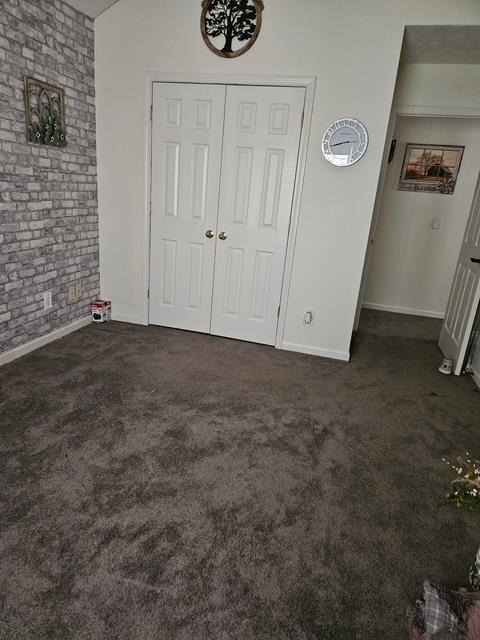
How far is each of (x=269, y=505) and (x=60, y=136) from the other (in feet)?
9.62

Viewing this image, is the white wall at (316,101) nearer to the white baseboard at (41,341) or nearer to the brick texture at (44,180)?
the brick texture at (44,180)

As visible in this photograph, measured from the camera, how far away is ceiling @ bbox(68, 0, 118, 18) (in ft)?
9.63

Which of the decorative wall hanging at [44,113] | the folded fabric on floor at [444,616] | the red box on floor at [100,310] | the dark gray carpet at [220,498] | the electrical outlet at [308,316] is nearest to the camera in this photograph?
the folded fabric on floor at [444,616]

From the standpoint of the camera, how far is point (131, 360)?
306cm

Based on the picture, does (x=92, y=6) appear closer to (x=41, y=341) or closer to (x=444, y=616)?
(x=41, y=341)

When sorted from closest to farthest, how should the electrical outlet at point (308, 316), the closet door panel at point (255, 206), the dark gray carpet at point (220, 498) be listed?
the dark gray carpet at point (220, 498), the closet door panel at point (255, 206), the electrical outlet at point (308, 316)

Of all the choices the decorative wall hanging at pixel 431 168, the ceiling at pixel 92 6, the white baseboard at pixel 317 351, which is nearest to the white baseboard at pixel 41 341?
the white baseboard at pixel 317 351

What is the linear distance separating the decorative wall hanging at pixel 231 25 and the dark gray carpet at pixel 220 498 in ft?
7.79

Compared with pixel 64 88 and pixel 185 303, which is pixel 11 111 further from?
pixel 185 303

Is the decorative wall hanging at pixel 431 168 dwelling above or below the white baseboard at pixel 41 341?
above

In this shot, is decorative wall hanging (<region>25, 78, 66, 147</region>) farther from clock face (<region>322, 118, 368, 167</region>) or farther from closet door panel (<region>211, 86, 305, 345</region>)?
clock face (<region>322, 118, 368, 167</region>)

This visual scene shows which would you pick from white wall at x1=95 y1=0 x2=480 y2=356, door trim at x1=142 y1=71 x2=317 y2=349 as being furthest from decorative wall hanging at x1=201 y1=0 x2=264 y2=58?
door trim at x1=142 y1=71 x2=317 y2=349

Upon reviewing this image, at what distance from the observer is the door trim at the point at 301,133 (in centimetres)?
294

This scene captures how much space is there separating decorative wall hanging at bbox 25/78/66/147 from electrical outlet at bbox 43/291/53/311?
3.57 ft
